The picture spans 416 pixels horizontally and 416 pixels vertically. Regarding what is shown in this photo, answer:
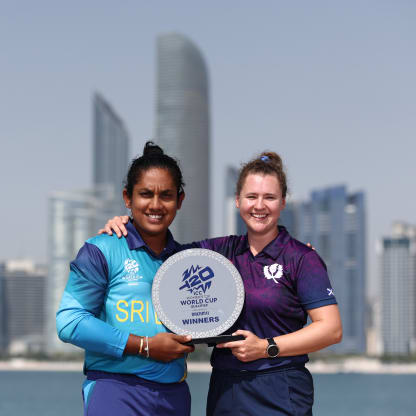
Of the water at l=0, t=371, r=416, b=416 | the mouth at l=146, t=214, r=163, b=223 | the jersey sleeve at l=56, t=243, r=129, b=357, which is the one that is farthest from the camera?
the water at l=0, t=371, r=416, b=416

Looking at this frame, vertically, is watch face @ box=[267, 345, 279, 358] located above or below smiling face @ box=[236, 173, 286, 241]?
below

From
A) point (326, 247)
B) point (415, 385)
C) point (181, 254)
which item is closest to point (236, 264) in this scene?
point (181, 254)

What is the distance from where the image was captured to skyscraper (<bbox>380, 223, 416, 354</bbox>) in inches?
7205

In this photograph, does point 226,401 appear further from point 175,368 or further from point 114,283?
point 114,283

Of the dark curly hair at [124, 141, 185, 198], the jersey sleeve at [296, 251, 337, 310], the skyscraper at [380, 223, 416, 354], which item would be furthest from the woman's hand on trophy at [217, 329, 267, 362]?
the skyscraper at [380, 223, 416, 354]

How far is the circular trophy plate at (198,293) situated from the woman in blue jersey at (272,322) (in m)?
0.12

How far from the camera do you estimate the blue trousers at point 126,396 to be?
4477mm

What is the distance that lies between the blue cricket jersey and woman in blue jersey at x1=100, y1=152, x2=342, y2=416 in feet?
1.23

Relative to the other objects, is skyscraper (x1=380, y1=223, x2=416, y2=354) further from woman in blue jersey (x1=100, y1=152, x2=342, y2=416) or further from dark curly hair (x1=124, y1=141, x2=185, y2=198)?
dark curly hair (x1=124, y1=141, x2=185, y2=198)

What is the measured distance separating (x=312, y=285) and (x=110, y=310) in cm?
119

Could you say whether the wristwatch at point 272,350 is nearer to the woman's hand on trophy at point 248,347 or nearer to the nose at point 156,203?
the woman's hand on trophy at point 248,347

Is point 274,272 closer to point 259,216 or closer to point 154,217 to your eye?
point 259,216

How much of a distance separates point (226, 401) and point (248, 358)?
38 cm

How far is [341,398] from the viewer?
349 ft
